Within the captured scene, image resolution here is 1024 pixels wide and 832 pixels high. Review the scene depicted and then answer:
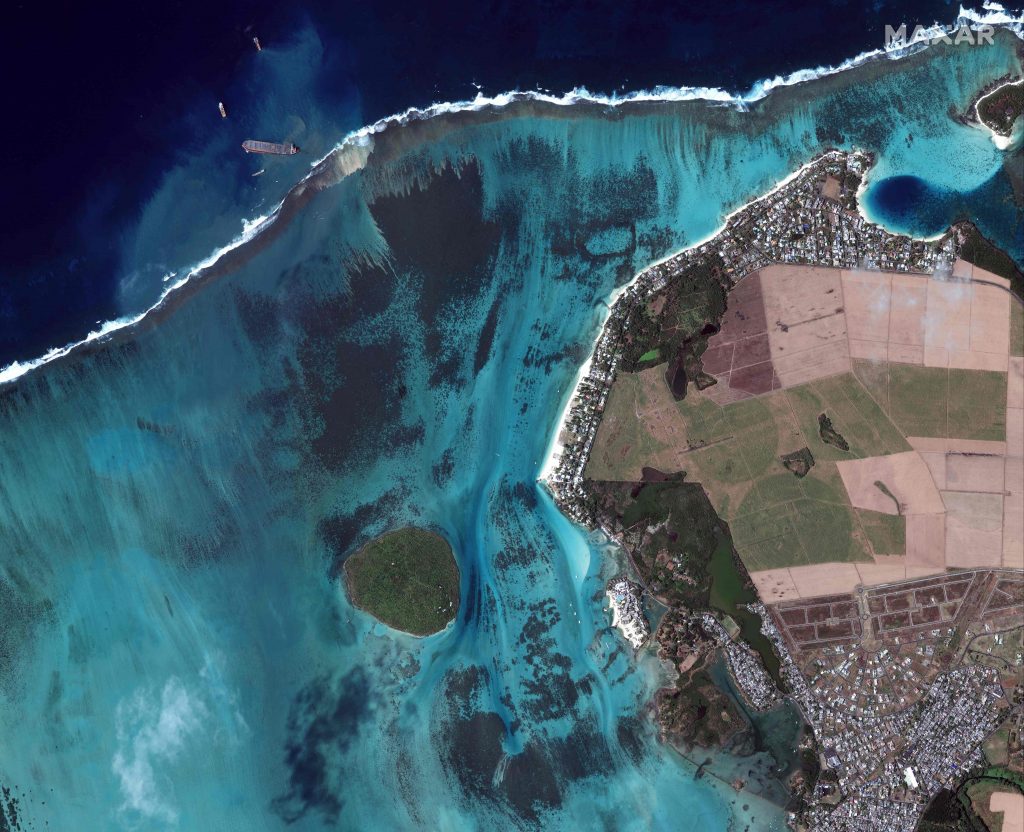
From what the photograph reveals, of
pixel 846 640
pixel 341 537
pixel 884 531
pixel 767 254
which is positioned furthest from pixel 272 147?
pixel 846 640

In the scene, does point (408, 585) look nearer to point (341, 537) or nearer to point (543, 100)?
point (341, 537)

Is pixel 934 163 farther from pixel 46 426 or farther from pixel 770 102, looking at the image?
pixel 46 426

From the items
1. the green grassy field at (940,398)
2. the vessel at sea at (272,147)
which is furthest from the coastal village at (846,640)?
the vessel at sea at (272,147)

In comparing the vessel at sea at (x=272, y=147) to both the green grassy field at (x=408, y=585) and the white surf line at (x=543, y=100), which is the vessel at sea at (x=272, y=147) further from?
the green grassy field at (x=408, y=585)

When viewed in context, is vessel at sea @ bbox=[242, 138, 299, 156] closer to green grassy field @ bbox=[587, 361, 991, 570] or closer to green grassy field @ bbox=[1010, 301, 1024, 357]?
green grassy field @ bbox=[587, 361, 991, 570]

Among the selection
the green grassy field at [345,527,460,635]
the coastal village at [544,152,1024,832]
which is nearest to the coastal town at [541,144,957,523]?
the coastal village at [544,152,1024,832]

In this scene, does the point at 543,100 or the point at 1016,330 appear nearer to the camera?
the point at 1016,330
